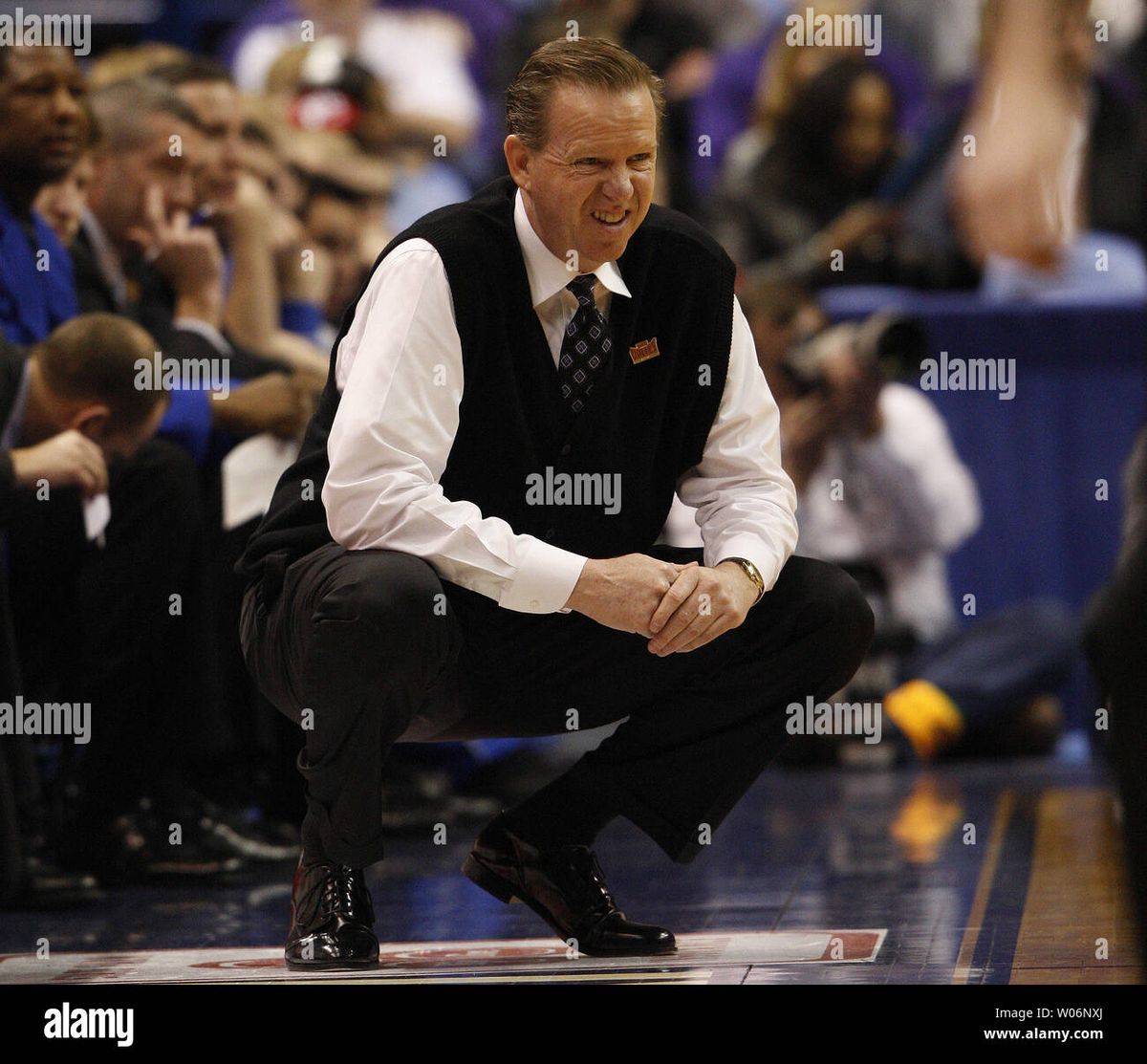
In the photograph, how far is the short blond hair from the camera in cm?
262

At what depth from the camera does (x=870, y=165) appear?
258 inches

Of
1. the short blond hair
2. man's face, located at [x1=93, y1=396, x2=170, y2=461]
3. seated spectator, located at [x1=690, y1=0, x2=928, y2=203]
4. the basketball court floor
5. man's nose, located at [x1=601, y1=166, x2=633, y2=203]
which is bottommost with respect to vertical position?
the basketball court floor

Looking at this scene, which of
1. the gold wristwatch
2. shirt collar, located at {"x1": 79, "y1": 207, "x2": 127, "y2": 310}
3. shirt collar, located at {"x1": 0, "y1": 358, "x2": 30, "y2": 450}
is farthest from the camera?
shirt collar, located at {"x1": 79, "y1": 207, "x2": 127, "y2": 310}

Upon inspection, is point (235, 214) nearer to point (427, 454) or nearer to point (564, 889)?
point (427, 454)

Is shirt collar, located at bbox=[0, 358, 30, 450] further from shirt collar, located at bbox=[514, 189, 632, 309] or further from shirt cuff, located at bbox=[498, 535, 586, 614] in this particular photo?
shirt cuff, located at bbox=[498, 535, 586, 614]

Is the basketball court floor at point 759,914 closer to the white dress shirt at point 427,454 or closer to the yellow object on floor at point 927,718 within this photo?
the white dress shirt at point 427,454

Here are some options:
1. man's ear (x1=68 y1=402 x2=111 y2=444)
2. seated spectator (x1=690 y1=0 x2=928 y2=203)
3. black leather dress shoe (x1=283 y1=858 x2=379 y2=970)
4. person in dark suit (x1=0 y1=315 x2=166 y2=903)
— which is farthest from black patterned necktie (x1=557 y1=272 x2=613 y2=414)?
seated spectator (x1=690 y1=0 x2=928 y2=203)

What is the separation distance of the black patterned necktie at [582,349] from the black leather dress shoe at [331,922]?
0.75 meters

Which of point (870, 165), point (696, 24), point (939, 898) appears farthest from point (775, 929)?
point (696, 24)

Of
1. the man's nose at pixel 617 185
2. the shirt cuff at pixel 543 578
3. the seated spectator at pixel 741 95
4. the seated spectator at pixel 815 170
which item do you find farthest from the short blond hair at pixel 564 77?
the seated spectator at pixel 741 95

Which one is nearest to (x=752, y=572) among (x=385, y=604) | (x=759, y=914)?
(x=385, y=604)

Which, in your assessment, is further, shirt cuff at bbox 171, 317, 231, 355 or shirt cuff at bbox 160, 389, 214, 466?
shirt cuff at bbox 171, 317, 231, 355

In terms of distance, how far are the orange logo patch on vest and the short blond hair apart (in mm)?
312

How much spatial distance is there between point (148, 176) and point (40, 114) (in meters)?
0.41
